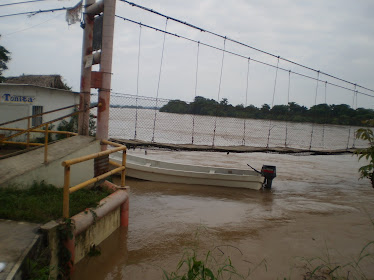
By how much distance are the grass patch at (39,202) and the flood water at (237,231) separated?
68cm

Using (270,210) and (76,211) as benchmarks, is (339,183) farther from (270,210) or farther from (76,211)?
(76,211)

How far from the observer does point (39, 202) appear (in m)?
3.81

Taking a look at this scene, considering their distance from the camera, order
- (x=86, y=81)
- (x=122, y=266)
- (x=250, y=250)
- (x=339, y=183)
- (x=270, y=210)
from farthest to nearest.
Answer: (x=339, y=183), (x=270, y=210), (x=86, y=81), (x=250, y=250), (x=122, y=266)

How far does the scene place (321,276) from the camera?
4.34m

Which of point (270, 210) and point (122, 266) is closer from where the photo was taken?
point (122, 266)

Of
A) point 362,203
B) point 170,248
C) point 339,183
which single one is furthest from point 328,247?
point 339,183

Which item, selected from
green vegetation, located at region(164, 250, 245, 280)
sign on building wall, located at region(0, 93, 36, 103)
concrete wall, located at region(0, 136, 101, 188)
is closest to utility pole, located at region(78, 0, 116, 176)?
concrete wall, located at region(0, 136, 101, 188)

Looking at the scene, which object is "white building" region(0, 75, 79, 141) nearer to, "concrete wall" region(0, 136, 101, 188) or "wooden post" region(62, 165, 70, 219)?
"concrete wall" region(0, 136, 101, 188)

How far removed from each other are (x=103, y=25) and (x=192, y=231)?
3.99 meters

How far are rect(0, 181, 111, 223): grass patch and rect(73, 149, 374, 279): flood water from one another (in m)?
0.68

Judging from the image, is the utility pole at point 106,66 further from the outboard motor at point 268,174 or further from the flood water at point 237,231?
the outboard motor at point 268,174

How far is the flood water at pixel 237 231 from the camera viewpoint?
14.7 ft

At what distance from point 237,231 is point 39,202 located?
12.3ft

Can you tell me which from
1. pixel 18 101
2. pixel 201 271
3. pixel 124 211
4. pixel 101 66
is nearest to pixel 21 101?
pixel 18 101
